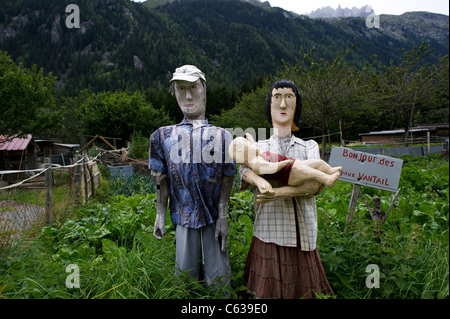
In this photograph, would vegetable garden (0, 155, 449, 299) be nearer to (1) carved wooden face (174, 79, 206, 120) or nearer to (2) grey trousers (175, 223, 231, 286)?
(2) grey trousers (175, 223, 231, 286)

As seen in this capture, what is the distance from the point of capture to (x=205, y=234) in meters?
1.87

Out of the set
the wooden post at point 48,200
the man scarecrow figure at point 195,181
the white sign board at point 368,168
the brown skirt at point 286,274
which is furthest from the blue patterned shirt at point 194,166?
the wooden post at point 48,200

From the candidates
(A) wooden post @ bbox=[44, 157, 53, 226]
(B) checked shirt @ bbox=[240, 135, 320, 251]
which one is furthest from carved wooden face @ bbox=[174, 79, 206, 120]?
(A) wooden post @ bbox=[44, 157, 53, 226]

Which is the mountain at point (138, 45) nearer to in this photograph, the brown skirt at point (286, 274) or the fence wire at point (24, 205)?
the fence wire at point (24, 205)

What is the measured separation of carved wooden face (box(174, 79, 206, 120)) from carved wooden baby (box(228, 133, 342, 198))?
43cm

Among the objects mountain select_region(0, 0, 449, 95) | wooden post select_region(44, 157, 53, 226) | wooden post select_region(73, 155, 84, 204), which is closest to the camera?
wooden post select_region(44, 157, 53, 226)

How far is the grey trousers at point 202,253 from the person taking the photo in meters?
1.86

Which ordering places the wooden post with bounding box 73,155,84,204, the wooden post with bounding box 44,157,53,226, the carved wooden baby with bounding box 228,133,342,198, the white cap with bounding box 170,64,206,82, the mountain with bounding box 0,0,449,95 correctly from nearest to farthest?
the carved wooden baby with bounding box 228,133,342,198 < the white cap with bounding box 170,64,206,82 < the wooden post with bounding box 44,157,53,226 < the wooden post with bounding box 73,155,84,204 < the mountain with bounding box 0,0,449,95

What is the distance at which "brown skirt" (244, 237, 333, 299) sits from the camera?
1.83m

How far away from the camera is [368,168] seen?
2.53 m

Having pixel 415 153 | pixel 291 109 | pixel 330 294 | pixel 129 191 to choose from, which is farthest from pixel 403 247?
pixel 415 153

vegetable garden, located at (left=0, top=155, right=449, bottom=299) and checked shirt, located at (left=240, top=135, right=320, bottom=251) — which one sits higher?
checked shirt, located at (left=240, top=135, right=320, bottom=251)

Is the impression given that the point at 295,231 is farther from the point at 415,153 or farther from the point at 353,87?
the point at 415,153

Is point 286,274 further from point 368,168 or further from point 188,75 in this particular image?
point 188,75
